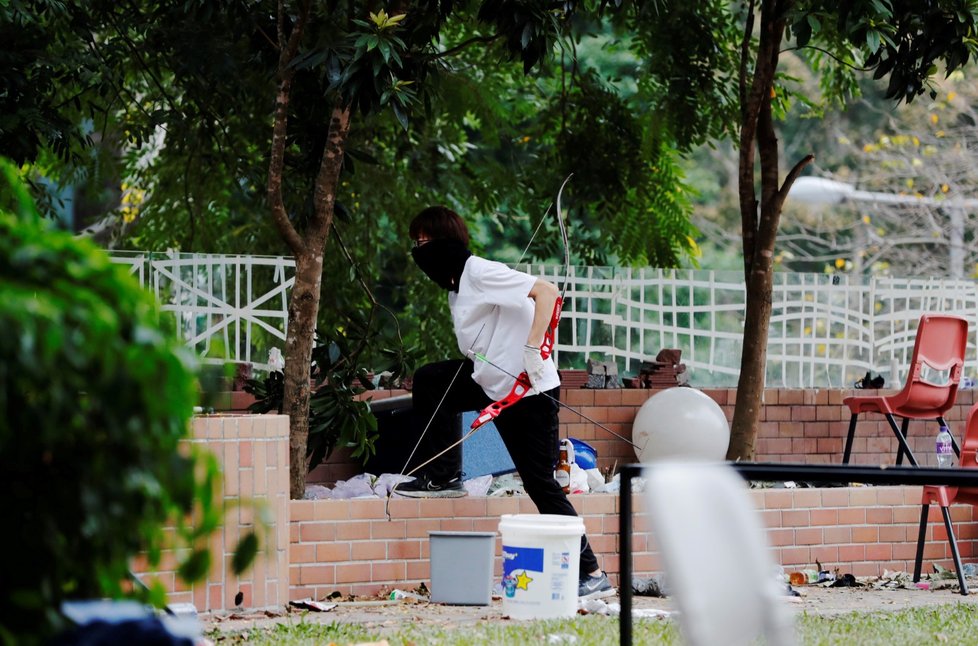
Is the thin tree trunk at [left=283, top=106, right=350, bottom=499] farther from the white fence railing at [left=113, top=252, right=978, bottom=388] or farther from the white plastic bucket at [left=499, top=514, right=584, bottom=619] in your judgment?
the white plastic bucket at [left=499, top=514, right=584, bottom=619]

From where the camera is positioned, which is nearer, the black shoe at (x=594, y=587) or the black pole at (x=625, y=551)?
the black pole at (x=625, y=551)

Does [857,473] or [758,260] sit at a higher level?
[758,260]

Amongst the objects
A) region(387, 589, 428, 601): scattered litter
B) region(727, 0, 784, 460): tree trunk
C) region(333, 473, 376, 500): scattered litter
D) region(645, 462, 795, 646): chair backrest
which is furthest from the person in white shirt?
region(645, 462, 795, 646): chair backrest

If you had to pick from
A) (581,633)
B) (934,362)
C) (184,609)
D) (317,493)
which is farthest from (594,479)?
(184,609)

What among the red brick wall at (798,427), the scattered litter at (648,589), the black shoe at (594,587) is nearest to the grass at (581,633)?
the black shoe at (594,587)

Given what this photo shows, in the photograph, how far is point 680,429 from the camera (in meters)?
8.62

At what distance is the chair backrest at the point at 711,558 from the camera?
239 centimetres

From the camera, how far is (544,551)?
19.3 feet

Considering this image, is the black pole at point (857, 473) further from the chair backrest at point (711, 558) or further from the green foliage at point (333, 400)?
the green foliage at point (333, 400)

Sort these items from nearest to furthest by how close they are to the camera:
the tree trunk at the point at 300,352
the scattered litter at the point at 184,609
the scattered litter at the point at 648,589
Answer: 1. the scattered litter at the point at 184,609
2. the scattered litter at the point at 648,589
3. the tree trunk at the point at 300,352

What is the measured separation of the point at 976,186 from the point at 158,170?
42.5 feet

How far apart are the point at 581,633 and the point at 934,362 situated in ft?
13.0

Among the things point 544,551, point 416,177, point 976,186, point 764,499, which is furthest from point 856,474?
point 976,186

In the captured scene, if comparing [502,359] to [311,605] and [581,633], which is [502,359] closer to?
[311,605]
